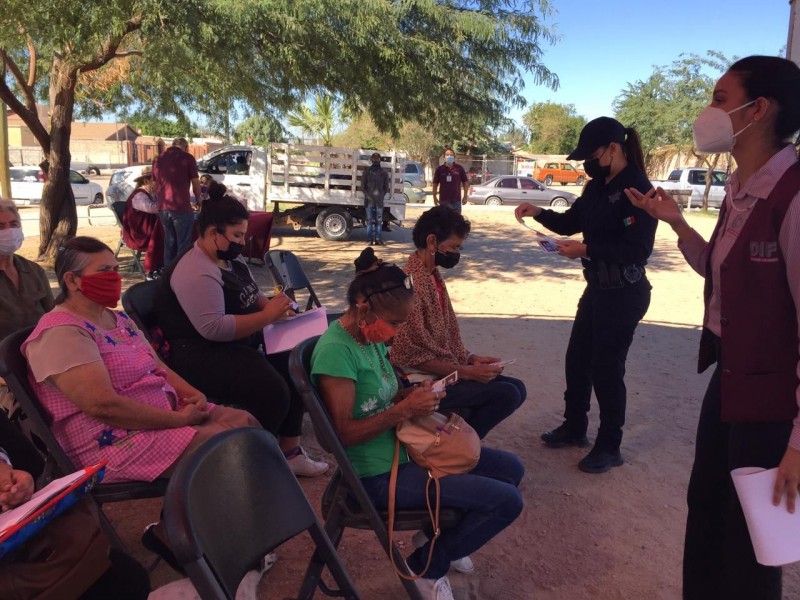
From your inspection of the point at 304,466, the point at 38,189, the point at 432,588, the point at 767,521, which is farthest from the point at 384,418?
the point at 38,189

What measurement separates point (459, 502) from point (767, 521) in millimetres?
946

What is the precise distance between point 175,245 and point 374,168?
18.7 feet

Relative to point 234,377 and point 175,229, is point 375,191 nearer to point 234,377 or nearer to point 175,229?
point 175,229

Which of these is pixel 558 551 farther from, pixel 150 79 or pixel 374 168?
pixel 374 168

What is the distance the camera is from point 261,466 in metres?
1.75

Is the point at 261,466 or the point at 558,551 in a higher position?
the point at 261,466

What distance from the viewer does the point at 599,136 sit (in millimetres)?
3420

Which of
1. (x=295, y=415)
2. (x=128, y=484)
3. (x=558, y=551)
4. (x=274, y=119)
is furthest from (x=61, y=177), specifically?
(x=558, y=551)

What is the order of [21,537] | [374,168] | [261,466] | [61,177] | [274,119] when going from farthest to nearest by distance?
[374,168] < [274,119] < [61,177] < [261,466] < [21,537]

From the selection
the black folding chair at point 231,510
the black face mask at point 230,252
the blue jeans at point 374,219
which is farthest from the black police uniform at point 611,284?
the blue jeans at point 374,219

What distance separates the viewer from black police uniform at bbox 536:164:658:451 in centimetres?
342

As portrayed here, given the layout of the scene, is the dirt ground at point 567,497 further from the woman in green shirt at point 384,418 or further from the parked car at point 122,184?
the parked car at point 122,184

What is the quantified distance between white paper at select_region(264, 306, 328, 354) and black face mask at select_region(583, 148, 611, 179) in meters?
1.63

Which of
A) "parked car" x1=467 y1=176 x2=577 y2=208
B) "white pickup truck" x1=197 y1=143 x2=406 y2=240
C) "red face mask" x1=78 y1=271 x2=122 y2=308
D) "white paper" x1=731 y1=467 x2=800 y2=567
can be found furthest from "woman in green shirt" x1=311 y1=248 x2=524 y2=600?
"parked car" x1=467 y1=176 x2=577 y2=208
